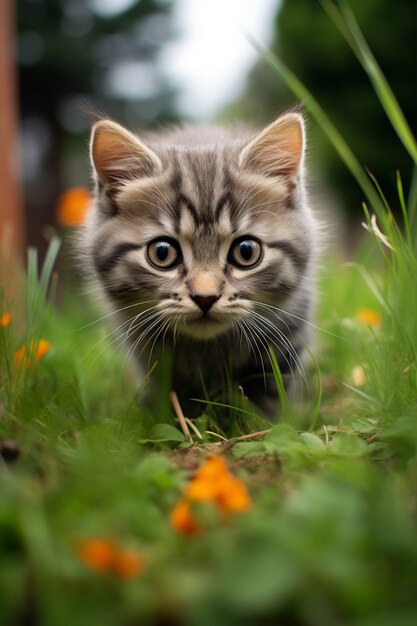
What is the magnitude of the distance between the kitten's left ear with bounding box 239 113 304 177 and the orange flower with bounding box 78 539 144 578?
1.41m

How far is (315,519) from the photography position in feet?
2.82

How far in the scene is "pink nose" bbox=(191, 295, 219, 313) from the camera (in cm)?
168

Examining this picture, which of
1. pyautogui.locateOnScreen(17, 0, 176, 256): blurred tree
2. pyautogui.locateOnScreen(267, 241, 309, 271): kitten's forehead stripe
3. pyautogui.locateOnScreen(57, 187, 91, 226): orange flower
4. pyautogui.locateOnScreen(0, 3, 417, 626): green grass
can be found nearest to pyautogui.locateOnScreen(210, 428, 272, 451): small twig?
pyautogui.locateOnScreen(0, 3, 417, 626): green grass

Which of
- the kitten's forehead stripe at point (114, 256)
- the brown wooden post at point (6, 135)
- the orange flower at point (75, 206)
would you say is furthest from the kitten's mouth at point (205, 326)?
the brown wooden post at point (6, 135)

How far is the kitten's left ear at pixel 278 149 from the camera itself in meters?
1.95

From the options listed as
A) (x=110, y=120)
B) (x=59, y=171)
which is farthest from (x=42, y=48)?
(x=110, y=120)

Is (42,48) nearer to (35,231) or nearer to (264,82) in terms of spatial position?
(35,231)

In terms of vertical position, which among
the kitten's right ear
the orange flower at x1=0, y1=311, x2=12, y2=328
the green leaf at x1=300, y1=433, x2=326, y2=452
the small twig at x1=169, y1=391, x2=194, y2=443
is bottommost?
the small twig at x1=169, y1=391, x2=194, y2=443

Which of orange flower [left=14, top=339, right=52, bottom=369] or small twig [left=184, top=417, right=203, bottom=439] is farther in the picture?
orange flower [left=14, top=339, right=52, bottom=369]

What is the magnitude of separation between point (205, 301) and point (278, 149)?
2.04 feet

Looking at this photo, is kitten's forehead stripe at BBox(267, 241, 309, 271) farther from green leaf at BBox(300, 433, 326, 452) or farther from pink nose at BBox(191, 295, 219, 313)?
green leaf at BBox(300, 433, 326, 452)

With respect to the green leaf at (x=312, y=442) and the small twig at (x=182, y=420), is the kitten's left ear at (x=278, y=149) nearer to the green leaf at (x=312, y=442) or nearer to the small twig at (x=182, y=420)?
the small twig at (x=182, y=420)

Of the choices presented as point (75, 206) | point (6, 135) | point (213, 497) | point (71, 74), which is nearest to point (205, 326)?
point (213, 497)

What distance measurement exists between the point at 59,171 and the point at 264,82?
9.59 m
